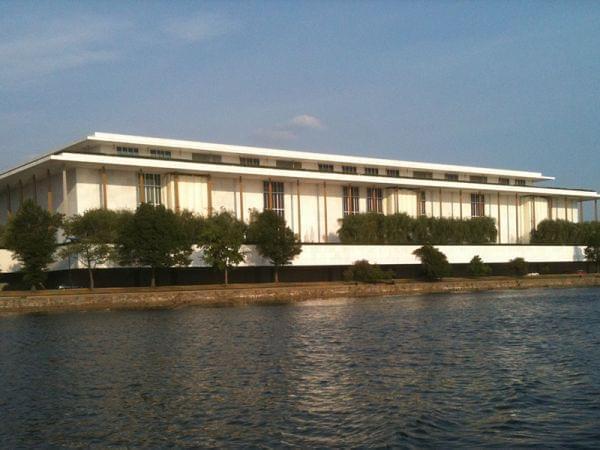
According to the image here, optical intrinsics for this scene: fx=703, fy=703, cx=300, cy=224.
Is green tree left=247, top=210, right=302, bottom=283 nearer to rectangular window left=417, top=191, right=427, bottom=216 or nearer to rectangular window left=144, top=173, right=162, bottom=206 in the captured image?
rectangular window left=144, top=173, right=162, bottom=206

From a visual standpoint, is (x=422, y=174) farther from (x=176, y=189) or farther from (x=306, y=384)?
(x=306, y=384)

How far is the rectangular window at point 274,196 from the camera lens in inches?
3056

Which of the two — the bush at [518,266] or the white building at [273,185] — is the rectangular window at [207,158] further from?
the bush at [518,266]

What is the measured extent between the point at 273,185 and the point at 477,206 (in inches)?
1250

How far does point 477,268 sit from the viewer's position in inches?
3142

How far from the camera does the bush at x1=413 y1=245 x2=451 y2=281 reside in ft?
243

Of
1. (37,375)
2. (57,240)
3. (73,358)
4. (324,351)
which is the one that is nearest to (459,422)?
(324,351)

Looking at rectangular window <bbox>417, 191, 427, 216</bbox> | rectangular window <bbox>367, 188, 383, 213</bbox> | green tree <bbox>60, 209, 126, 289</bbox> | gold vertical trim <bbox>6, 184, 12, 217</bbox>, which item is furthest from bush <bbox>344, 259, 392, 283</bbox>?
gold vertical trim <bbox>6, 184, 12, 217</bbox>

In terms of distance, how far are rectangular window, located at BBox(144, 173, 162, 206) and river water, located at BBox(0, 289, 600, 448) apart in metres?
34.3

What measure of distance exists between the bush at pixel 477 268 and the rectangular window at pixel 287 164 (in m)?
22.8

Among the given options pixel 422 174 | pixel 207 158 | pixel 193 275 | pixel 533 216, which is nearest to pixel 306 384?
pixel 193 275

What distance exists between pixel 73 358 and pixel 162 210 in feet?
111

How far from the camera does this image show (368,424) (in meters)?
14.8

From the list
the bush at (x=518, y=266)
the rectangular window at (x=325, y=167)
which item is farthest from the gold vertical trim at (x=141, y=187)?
Answer: the bush at (x=518, y=266)
